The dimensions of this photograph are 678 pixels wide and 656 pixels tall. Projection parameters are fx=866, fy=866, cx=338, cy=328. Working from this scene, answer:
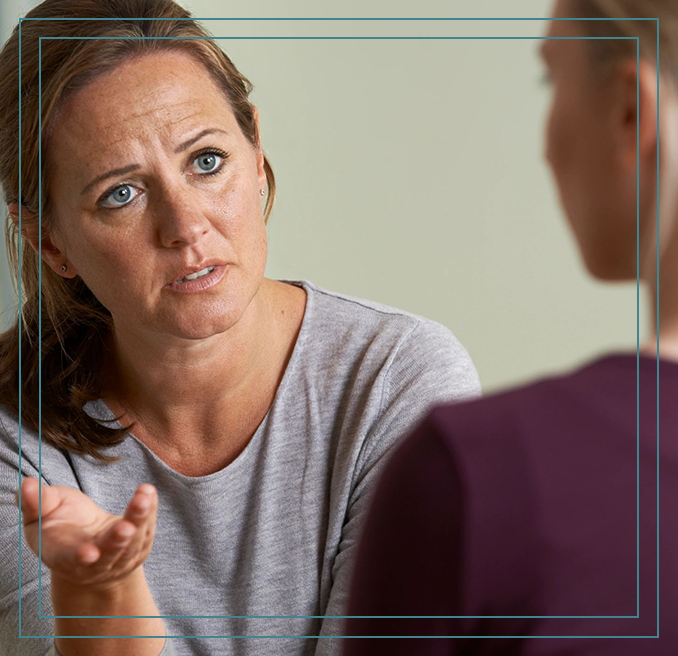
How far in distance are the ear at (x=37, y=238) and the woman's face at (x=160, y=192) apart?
0.11 ft

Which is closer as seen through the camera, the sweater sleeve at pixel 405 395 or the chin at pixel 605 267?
the chin at pixel 605 267

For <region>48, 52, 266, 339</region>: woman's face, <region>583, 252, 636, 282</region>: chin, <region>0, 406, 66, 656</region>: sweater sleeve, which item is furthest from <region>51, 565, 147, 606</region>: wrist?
<region>583, 252, 636, 282</region>: chin

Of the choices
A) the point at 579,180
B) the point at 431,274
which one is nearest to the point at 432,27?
the point at 431,274

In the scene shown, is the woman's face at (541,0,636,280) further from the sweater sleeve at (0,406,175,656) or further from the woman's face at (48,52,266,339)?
the sweater sleeve at (0,406,175,656)

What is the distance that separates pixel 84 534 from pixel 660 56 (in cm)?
49

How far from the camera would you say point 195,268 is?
0.78 meters

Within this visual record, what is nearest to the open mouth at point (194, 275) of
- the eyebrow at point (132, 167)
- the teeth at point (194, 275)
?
the teeth at point (194, 275)

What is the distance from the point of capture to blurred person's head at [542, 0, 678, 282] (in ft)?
1.15

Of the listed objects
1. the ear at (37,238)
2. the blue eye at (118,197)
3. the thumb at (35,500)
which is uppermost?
the blue eye at (118,197)

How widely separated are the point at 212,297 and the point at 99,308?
0.63ft

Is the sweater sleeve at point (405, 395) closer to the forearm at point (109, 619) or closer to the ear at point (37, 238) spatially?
the forearm at point (109, 619)

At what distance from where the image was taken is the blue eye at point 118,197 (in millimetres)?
750

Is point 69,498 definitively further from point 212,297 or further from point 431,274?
point 431,274

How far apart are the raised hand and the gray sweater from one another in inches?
6.9
